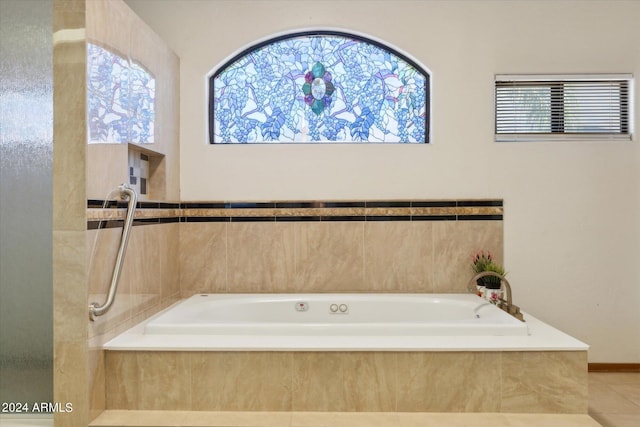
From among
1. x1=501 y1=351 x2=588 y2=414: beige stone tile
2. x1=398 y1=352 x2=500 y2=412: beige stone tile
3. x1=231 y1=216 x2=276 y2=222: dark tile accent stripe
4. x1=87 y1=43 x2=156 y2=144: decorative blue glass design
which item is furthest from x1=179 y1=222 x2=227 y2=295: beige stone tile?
x1=501 y1=351 x2=588 y2=414: beige stone tile

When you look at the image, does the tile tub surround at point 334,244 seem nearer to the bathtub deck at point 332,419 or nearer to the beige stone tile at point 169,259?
the beige stone tile at point 169,259

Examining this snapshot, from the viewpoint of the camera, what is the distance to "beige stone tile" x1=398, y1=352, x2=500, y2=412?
1.97 m

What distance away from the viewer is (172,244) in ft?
9.88

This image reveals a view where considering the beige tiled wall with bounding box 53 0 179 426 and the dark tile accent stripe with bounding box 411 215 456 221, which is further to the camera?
the dark tile accent stripe with bounding box 411 215 456 221

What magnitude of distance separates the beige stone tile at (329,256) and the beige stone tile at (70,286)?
1.45m

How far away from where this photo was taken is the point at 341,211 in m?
3.12

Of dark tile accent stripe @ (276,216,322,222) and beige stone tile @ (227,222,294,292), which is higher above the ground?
dark tile accent stripe @ (276,216,322,222)

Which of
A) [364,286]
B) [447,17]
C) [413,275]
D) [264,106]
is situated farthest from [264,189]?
[447,17]

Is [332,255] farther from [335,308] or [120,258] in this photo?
[120,258]

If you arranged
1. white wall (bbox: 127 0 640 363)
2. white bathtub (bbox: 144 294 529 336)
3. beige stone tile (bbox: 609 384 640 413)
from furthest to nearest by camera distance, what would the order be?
white wall (bbox: 127 0 640 363)
white bathtub (bbox: 144 294 529 336)
beige stone tile (bbox: 609 384 640 413)

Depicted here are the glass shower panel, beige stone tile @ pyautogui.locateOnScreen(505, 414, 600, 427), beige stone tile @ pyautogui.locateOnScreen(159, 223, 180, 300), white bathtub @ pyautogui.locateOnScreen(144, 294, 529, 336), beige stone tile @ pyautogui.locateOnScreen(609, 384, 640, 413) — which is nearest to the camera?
beige stone tile @ pyautogui.locateOnScreen(505, 414, 600, 427)

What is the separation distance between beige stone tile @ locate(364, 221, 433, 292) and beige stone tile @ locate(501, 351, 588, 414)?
1.14 metres

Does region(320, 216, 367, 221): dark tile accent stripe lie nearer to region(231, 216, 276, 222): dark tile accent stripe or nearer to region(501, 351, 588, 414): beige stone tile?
region(231, 216, 276, 222): dark tile accent stripe

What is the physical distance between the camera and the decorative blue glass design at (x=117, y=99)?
6.60 ft
